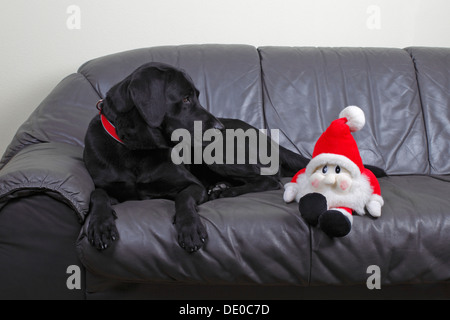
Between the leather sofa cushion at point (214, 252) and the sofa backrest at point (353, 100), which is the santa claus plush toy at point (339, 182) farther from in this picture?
the sofa backrest at point (353, 100)

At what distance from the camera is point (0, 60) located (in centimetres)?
267

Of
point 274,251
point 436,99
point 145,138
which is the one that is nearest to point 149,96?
point 145,138

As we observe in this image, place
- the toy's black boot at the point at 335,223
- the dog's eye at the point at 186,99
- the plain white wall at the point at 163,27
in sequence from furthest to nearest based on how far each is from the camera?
1. the plain white wall at the point at 163,27
2. the dog's eye at the point at 186,99
3. the toy's black boot at the point at 335,223

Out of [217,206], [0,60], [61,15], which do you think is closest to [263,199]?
[217,206]

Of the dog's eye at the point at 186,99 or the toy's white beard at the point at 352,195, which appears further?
the dog's eye at the point at 186,99

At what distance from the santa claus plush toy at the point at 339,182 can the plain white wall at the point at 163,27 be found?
1.27 meters

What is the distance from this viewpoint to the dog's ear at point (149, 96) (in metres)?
1.60

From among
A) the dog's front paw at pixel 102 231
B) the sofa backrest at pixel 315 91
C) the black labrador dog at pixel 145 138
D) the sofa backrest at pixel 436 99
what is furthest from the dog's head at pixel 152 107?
the sofa backrest at pixel 436 99

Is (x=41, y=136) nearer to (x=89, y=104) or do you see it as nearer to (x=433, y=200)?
(x=89, y=104)

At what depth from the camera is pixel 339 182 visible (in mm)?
1476

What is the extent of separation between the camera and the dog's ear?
160 centimetres

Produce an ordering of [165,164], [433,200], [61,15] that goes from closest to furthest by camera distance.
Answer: [433,200], [165,164], [61,15]

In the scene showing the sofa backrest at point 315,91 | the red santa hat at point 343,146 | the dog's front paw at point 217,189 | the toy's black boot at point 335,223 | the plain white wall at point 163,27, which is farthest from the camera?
the plain white wall at point 163,27

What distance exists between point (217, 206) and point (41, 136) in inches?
37.0
